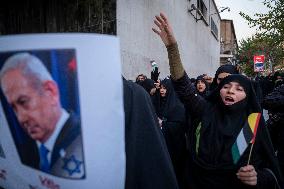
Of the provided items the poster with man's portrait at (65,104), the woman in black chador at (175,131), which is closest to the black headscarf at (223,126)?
the woman in black chador at (175,131)

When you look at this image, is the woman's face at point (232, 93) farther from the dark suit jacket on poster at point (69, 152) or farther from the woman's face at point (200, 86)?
the woman's face at point (200, 86)

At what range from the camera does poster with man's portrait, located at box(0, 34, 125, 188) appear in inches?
38.4

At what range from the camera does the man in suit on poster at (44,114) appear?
981mm

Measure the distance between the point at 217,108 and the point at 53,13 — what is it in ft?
19.0

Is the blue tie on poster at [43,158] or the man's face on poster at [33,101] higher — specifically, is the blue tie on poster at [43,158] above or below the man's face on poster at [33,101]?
below

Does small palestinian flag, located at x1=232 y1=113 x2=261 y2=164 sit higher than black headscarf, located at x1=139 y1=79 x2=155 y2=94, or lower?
lower

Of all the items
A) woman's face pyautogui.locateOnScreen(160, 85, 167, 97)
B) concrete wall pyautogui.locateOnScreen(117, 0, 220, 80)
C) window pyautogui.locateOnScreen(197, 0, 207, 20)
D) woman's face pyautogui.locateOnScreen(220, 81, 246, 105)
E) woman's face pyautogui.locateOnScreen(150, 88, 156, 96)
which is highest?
window pyautogui.locateOnScreen(197, 0, 207, 20)

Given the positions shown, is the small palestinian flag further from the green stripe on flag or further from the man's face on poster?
the man's face on poster

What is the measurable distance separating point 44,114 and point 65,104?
67 mm

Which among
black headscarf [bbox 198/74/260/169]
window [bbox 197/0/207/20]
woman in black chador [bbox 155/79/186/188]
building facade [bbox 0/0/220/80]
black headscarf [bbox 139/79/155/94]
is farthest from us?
window [bbox 197/0/207/20]

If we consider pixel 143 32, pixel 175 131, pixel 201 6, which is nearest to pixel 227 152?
pixel 175 131

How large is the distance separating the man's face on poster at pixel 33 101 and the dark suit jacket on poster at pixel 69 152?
0.12 ft

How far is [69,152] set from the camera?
3.29 ft

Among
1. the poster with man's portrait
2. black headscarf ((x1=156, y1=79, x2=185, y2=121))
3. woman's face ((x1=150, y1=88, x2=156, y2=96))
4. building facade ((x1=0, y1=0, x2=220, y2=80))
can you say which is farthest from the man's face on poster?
building facade ((x1=0, y1=0, x2=220, y2=80))
